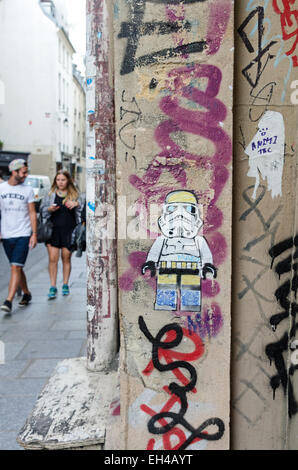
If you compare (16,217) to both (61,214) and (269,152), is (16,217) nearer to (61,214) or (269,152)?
(61,214)

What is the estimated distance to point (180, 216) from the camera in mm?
2439

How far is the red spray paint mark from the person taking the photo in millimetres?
2400

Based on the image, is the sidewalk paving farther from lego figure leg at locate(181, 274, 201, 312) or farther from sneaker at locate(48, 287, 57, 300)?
lego figure leg at locate(181, 274, 201, 312)

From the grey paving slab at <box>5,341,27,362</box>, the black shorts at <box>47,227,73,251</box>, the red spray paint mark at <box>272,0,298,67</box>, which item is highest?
the red spray paint mark at <box>272,0,298,67</box>

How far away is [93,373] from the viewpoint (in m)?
3.37

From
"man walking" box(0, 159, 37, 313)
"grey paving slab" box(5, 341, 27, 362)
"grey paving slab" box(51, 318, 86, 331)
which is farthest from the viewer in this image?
"man walking" box(0, 159, 37, 313)

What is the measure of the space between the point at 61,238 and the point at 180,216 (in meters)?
4.28

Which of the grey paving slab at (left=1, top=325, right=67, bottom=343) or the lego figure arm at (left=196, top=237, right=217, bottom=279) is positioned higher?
the lego figure arm at (left=196, top=237, right=217, bottom=279)

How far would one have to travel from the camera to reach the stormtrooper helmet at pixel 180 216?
2.43 metres

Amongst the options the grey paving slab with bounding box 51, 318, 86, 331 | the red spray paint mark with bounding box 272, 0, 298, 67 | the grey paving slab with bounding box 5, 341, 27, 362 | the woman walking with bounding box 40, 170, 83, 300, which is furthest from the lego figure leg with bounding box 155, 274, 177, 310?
the woman walking with bounding box 40, 170, 83, 300

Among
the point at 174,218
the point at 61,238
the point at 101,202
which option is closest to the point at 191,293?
the point at 174,218

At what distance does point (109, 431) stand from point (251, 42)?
2.22 m

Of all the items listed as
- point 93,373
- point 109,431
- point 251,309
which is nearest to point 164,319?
point 251,309

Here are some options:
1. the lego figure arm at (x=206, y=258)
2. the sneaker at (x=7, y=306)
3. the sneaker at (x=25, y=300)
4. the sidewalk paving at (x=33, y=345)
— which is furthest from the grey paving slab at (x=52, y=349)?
the lego figure arm at (x=206, y=258)
